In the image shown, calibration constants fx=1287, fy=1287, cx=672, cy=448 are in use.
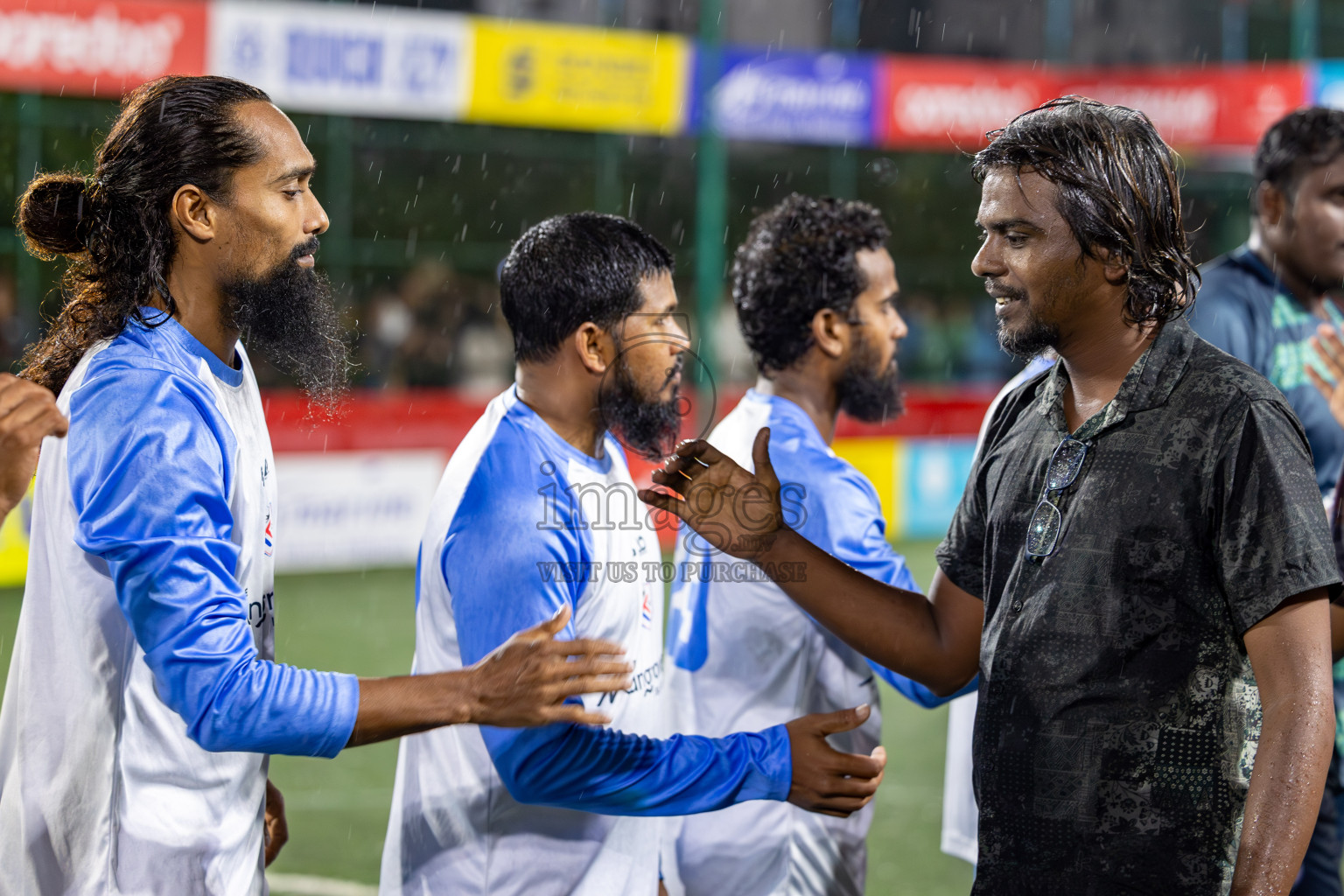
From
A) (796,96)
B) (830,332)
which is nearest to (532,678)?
(830,332)

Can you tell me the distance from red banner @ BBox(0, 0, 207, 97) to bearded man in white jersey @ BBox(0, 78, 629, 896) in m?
8.90

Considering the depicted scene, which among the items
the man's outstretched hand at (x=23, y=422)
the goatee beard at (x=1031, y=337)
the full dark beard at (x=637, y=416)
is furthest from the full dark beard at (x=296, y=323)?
the goatee beard at (x=1031, y=337)

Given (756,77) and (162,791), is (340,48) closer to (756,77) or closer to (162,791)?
(756,77)

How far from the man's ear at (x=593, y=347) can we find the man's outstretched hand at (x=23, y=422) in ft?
3.71

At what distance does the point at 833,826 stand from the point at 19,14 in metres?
10.4

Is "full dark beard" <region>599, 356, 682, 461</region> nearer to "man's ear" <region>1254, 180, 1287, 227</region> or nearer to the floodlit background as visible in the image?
the floodlit background

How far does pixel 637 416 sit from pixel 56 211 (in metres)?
1.29

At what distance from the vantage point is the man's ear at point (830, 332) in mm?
3684

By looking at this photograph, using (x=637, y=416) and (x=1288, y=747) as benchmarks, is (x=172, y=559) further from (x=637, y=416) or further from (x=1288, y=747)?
(x=1288, y=747)

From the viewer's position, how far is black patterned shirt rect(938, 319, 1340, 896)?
6.81ft

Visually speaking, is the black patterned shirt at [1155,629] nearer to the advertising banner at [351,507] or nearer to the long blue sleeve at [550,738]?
the long blue sleeve at [550,738]

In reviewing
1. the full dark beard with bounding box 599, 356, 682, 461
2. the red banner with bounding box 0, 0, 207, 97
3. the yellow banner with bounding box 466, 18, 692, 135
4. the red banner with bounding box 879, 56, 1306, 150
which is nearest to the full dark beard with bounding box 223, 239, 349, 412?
the full dark beard with bounding box 599, 356, 682, 461

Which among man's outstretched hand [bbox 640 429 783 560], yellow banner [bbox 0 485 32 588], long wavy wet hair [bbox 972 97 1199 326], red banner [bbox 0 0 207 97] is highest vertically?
red banner [bbox 0 0 207 97]

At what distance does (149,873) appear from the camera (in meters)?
2.32
